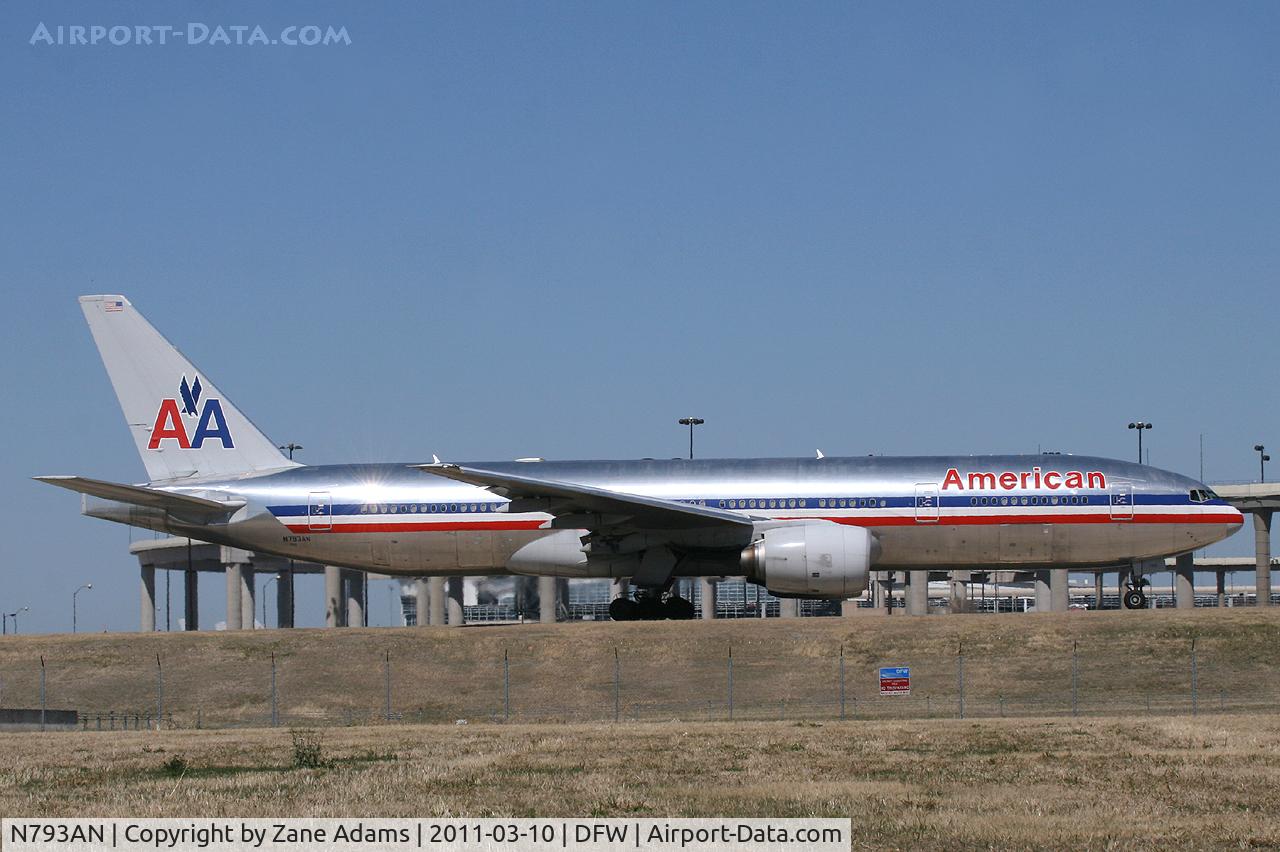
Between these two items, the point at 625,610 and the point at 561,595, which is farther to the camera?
the point at 561,595

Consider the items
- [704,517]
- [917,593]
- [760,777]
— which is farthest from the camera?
[917,593]

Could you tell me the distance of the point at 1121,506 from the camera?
40.3 meters

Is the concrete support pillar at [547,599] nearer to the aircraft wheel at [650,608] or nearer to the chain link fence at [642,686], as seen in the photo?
the aircraft wheel at [650,608]

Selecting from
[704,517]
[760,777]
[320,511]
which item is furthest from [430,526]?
[760,777]

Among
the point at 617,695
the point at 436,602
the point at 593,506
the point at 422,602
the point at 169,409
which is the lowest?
the point at 422,602

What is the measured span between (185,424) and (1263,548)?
2034 inches

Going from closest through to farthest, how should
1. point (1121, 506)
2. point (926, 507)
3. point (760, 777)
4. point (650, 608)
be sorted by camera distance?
point (760, 777), point (926, 507), point (1121, 506), point (650, 608)

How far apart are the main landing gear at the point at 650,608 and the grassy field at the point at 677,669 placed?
250 cm

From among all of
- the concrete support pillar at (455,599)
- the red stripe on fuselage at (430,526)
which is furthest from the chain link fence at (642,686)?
the concrete support pillar at (455,599)

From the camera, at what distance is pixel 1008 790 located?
53.7ft

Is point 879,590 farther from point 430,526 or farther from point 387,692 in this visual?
point 387,692

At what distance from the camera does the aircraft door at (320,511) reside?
42000mm

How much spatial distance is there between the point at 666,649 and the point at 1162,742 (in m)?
15.6

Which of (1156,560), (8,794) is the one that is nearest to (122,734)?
(8,794)
